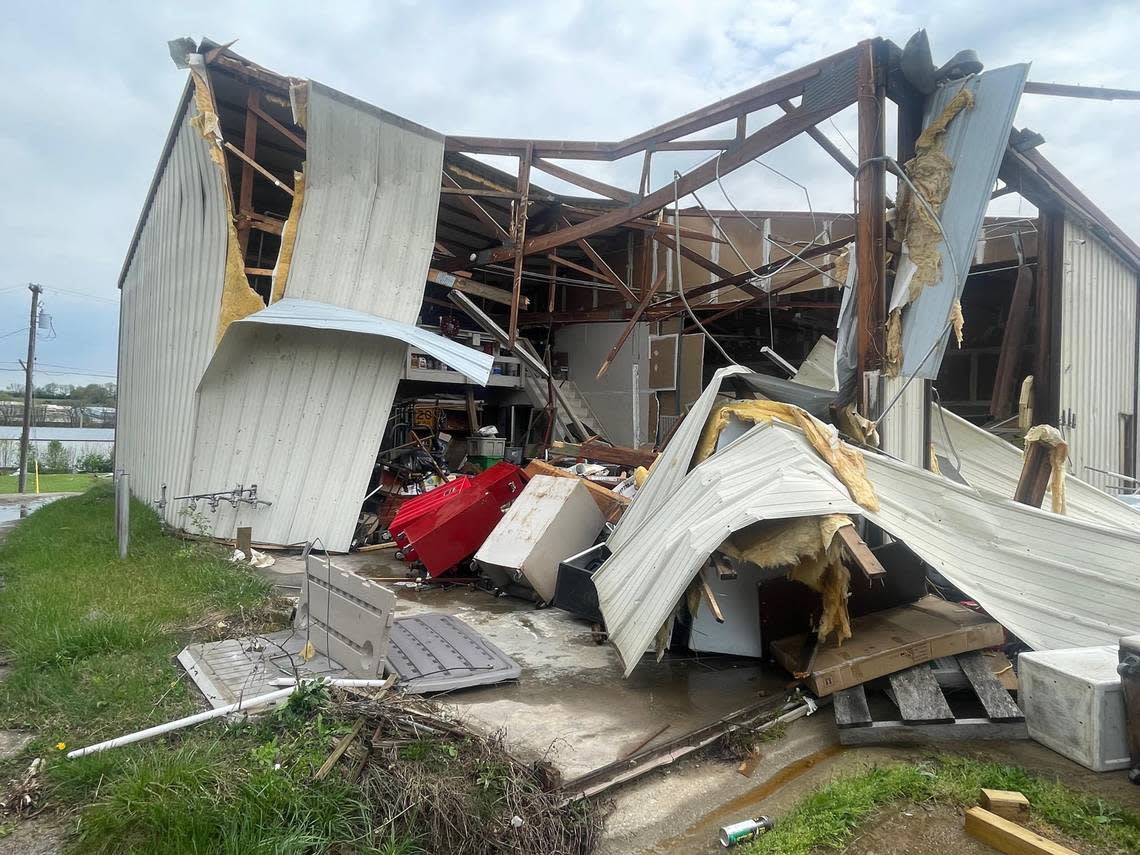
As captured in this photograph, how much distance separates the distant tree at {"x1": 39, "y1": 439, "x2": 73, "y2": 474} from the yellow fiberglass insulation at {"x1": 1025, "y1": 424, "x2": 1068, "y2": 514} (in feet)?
126

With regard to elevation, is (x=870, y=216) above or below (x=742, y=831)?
above

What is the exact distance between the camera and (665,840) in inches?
112

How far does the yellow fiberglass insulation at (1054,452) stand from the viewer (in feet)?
15.8

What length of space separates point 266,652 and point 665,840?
2.77 m

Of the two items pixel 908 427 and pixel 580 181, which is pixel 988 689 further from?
pixel 580 181

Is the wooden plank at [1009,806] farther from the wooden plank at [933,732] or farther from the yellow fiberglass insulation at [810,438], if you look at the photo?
the yellow fiberglass insulation at [810,438]

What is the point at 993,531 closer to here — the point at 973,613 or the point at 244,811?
the point at 973,613

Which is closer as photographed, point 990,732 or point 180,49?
point 990,732

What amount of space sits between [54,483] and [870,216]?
30.9 metres

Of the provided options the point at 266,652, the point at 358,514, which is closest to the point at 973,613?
the point at 266,652

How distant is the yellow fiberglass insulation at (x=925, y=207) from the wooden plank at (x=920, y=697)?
2.65m

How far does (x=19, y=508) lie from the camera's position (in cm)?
1587

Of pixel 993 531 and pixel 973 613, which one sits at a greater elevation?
pixel 993 531

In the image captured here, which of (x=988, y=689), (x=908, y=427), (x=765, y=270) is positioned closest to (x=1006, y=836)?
(x=988, y=689)
